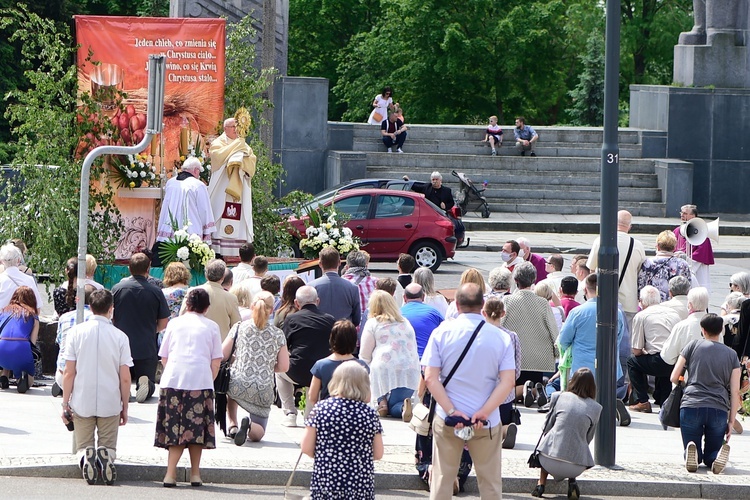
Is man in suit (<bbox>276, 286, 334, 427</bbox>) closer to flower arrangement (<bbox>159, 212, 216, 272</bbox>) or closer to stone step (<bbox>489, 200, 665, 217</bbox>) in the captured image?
flower arrangement (<bbox>159, 212, 216, 272</bbox>)

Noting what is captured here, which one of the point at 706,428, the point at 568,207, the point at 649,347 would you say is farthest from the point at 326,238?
the point at 568,207

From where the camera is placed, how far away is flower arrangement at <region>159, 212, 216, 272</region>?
16.3 m

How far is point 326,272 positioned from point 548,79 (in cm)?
3888

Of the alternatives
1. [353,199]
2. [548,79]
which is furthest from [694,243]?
[548,79]

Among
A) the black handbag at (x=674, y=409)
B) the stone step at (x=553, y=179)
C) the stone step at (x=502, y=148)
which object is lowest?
the black handbag at (x=674, y=409)

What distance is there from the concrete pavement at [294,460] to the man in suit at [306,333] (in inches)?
23.2

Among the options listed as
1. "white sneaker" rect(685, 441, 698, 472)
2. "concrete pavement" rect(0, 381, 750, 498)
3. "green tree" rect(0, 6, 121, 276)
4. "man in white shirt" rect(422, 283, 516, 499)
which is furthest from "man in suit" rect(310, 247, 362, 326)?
"green tree" rect(0, 6, 121, 276)

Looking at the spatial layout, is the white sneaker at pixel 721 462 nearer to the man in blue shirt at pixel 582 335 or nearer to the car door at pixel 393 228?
the man in blue shirt at pixel 582 335

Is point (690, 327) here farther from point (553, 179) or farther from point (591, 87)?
point (591, 87)

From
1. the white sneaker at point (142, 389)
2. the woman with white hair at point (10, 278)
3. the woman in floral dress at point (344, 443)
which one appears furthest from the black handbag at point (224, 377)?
the woman in floral dress at point (344, 443)

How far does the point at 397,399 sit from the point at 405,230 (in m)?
12.0

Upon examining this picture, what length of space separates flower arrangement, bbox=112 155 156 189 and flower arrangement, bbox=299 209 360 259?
216cm

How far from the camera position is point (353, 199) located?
2491 centimetres

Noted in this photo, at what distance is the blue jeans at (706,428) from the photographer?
11.0 metres
